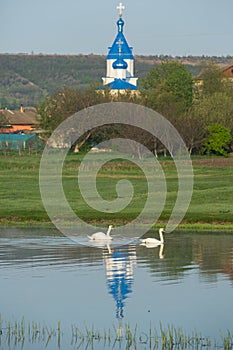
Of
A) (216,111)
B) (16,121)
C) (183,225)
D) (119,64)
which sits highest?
(119,64)

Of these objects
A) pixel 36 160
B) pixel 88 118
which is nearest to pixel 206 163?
pixel 36 160

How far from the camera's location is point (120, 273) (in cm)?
2861

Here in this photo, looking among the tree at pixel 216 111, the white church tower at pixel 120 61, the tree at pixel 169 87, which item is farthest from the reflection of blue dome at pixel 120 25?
the tree at pixel 216 111

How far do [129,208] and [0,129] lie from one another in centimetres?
7354

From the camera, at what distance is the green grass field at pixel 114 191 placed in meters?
42.5

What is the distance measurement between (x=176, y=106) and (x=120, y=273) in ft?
208

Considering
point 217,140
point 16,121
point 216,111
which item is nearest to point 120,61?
point 16,121

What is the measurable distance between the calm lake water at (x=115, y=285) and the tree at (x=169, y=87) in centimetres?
5494

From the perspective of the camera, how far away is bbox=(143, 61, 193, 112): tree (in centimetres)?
9388

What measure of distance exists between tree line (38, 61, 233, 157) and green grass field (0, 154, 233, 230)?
24.6 feet

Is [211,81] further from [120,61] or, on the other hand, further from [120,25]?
[120,25]

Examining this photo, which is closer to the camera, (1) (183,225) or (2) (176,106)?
(1) (183,225)

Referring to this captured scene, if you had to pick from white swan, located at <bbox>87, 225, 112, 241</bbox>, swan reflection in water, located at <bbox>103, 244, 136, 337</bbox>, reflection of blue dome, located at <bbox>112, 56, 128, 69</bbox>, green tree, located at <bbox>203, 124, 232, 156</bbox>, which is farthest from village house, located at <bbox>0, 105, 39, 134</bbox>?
swan reflection in water, located at <bbox>103, 244, 136, 337</bbox>

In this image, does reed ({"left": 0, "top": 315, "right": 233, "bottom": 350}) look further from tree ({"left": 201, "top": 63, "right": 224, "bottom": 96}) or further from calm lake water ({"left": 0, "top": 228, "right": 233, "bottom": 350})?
tree ({"left": 201, "top": 63, "right": 224, "bottom": 96})
